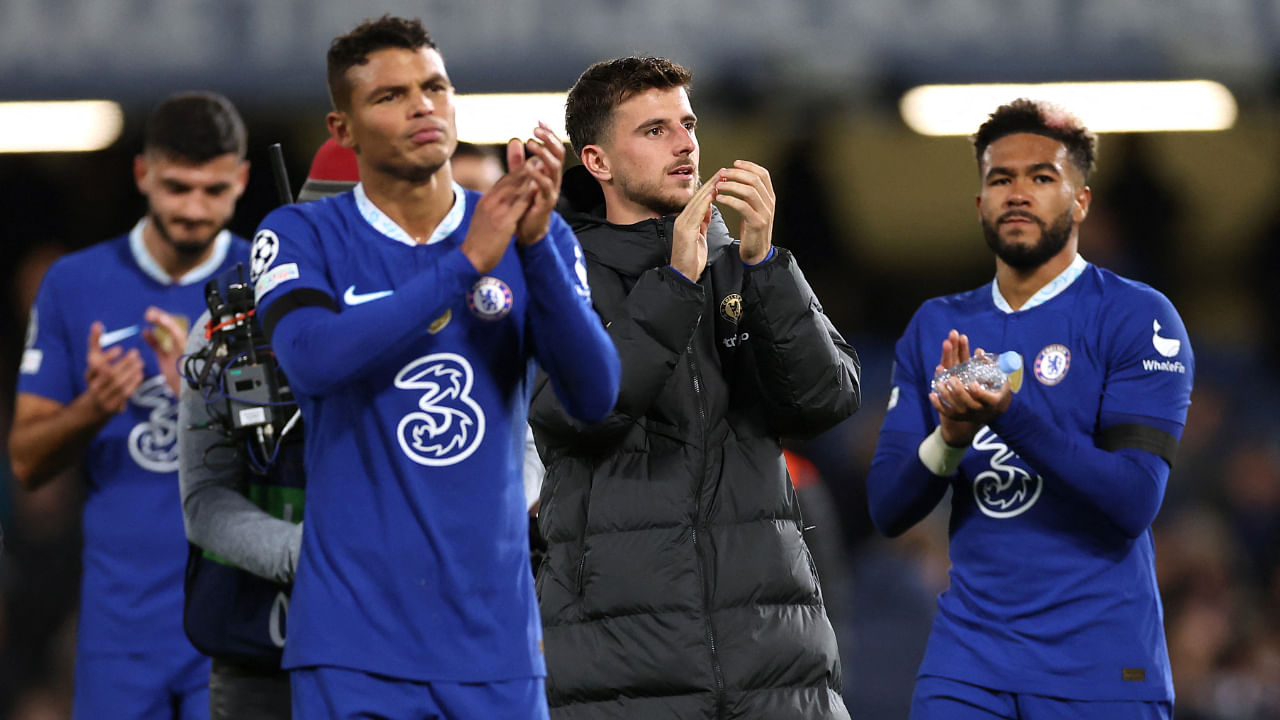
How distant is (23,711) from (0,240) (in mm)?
2660

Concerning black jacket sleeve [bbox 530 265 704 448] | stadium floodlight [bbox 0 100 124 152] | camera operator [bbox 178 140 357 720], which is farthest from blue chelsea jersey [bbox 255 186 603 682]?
stadium floodlight [bbox 0 100 124 152]

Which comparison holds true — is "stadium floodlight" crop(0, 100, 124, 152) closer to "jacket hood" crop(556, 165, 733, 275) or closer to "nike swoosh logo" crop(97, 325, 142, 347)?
"nike swoosh logo" crop(97, 325, 142, 347)

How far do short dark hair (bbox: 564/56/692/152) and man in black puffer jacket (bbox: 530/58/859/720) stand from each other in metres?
0.23

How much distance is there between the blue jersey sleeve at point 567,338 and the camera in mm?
2746

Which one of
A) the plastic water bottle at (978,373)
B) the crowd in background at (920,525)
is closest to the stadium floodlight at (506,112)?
the crowd in background at (920,525)

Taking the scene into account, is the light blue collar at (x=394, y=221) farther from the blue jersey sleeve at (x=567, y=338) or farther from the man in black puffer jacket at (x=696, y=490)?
the man in black puffer jacket at (x=696, y=490)

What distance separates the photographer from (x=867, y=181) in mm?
10055

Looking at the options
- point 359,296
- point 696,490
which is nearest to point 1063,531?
point 696,490

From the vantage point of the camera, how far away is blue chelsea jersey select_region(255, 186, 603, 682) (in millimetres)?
2637

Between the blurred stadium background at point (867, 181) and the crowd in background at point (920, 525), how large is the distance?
0.01 meters

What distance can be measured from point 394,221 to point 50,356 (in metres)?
1.97

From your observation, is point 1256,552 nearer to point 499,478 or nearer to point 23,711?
point 23,711

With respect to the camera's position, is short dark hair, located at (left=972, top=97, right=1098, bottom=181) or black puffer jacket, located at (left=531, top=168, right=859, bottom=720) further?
short dark hair, located at (left=972, top=97, right=1098, bottom=181)

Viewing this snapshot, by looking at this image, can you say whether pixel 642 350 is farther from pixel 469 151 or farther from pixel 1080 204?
pixel 469 151
